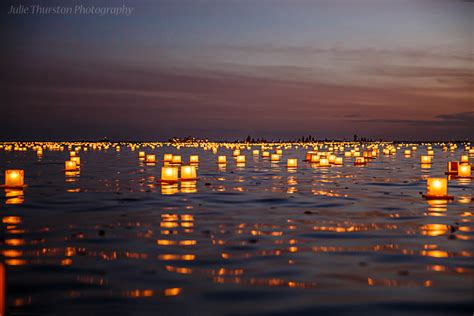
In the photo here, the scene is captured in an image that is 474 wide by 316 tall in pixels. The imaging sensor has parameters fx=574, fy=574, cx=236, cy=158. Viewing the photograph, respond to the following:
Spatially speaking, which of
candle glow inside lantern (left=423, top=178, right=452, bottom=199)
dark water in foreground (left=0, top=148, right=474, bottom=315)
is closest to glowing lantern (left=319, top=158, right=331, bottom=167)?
candle glow inside lantern (left=423, top=178, right=452, bottom=199)

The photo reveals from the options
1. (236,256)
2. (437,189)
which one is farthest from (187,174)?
(236,256)

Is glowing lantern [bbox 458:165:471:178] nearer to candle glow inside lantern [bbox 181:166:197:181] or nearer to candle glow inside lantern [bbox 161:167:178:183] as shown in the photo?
candle glow inside lantern [bbox 181:166:197:181]

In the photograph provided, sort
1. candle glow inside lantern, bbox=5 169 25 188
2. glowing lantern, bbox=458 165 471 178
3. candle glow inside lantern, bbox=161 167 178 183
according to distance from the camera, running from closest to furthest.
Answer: candle glow inside lantern, bbox=5 169 25 188
candle glow inside lantern, bbox=161 167 178 183
glowing lantern, bbox=458 165 471 178

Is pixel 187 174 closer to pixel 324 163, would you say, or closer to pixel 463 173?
pixel 463 173

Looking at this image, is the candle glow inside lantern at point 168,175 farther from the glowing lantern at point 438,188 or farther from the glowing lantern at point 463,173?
the glowing lantern at point 463,173

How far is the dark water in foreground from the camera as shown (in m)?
8.53

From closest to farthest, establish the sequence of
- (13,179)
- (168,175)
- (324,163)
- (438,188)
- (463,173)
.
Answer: (438,188), (13,179), (168,175), (463,173), (324,163)

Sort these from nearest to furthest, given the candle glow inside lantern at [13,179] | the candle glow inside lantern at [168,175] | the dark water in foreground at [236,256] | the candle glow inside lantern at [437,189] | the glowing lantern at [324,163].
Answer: the dark water in foreground at [236,256] → the candle glow inside lantern at [437,189] → the candle glow inside lantern at [13,179] → the candle glow inside lantern at [168,175] → the glowing lantern at [324,163]

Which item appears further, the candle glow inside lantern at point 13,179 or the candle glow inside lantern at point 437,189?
the candle glow inside lantern at point 13,179

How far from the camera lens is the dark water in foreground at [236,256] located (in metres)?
8.53

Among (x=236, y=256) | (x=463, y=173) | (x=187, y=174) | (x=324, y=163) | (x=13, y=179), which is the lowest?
(x=236, y=256)

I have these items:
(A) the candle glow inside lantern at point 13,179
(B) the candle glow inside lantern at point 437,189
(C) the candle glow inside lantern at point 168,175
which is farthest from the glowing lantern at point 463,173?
(A) the candle glow inside lantern at point 13,179

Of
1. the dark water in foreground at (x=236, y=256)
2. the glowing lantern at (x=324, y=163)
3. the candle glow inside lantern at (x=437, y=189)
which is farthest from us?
the glowing lantern at (x=324, y=163)

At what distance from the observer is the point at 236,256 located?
38.3 ft
